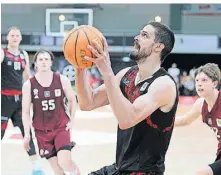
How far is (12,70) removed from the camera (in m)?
6.32

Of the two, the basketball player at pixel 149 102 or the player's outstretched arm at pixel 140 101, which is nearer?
the player's outstretched arm at pixel 140 101

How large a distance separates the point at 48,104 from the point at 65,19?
33.3 feet

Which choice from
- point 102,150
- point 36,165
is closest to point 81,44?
point 36,165

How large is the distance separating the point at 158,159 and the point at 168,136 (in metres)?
0.15

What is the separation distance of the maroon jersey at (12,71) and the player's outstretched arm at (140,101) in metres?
3.76

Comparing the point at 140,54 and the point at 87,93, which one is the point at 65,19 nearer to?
the point at 87,93

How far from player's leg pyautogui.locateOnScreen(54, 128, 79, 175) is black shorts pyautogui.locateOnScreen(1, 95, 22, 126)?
1301 mm

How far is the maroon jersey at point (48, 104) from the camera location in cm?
516

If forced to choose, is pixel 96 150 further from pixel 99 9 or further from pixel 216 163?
pixel 99 9

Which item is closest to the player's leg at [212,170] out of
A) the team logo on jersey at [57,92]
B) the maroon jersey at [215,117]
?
the maroon jersey at [215,117]

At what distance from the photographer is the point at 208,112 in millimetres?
4344

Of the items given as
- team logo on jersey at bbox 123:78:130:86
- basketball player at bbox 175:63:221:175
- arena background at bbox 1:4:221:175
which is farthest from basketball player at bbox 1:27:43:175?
arena background at bbox 1:4:221:175

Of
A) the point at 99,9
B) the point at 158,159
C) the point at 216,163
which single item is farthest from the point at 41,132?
the point at 99,9

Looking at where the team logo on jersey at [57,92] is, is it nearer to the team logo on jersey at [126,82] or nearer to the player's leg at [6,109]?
the player's leg at [6,109]
